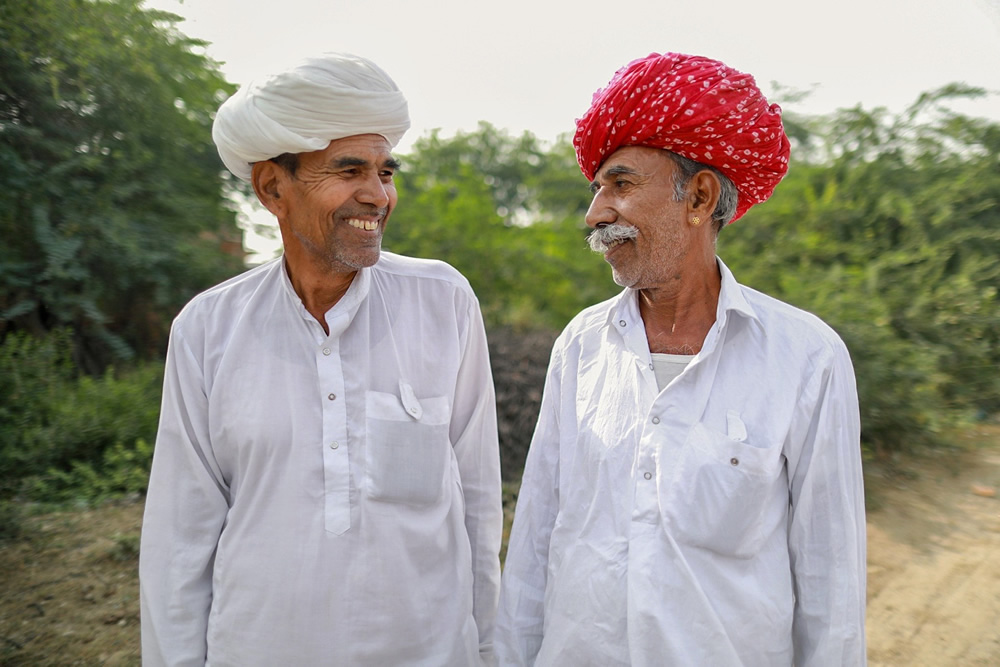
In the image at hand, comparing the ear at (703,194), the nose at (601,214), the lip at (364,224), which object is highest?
the ear at (703,194)

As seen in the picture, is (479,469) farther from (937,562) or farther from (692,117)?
(937,562)

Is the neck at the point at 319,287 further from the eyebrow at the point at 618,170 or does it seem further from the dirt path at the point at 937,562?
the dirt path at the point at 937,562

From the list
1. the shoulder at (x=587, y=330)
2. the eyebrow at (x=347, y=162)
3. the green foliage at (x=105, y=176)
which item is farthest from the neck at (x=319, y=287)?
the green foliage at (x=105, y=176)

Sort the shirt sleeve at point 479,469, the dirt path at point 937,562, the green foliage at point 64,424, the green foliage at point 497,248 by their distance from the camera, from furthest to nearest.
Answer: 1. the green foliage at point 497,248
2. the green foliage at point 64,424
3. the dirt path at point 937,562
4. the shirt sleeve at point 479,469

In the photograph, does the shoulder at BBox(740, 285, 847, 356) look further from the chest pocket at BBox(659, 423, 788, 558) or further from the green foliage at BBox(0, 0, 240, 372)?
the green foliage at BBox(0, 0, 240, 372)

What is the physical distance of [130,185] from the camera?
21.0ft

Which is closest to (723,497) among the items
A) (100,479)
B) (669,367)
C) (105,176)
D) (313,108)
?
(669,367)

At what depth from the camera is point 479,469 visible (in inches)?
84.4

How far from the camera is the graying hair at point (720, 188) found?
1.94m

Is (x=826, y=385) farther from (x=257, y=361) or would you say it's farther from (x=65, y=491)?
(x=65, y=491)

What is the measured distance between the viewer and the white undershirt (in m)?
1.87

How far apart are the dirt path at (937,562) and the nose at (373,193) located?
3152mm

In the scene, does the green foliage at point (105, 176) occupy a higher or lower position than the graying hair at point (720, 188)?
lower

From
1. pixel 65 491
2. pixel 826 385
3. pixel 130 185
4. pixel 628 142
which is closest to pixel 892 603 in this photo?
pixel 826 385
